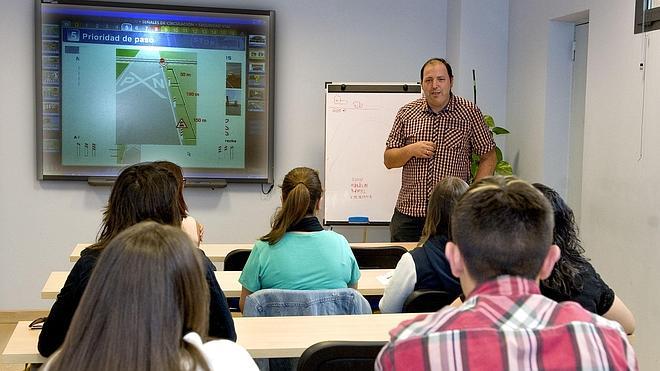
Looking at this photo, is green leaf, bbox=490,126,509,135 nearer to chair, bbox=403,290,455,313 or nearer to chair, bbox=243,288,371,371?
chair, bbox=403,290,455,313

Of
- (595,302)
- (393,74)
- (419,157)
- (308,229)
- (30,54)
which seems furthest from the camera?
(393,74)

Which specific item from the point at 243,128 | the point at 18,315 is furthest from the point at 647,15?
the point at 18,315

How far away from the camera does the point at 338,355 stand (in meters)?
1.92

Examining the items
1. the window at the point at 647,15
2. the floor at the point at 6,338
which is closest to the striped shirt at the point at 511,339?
the window at the point at 647,15

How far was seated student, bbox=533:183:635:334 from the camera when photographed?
82.8 inches

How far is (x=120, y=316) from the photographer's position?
1.19 metres

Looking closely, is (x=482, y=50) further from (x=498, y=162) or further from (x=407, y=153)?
(x=407, y=153)

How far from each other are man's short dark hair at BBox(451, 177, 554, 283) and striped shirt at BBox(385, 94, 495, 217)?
3219 mm

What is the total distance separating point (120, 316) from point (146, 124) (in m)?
4.33

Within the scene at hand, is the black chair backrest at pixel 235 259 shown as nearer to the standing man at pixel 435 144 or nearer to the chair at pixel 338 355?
the standing man at pixel 435 144

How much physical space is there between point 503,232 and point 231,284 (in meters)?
2.04

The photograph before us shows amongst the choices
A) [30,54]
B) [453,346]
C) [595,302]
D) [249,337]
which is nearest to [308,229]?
[249,337]

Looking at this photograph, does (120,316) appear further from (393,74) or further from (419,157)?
(393,74)

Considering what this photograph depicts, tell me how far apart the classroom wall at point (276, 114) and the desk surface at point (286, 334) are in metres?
3.08
